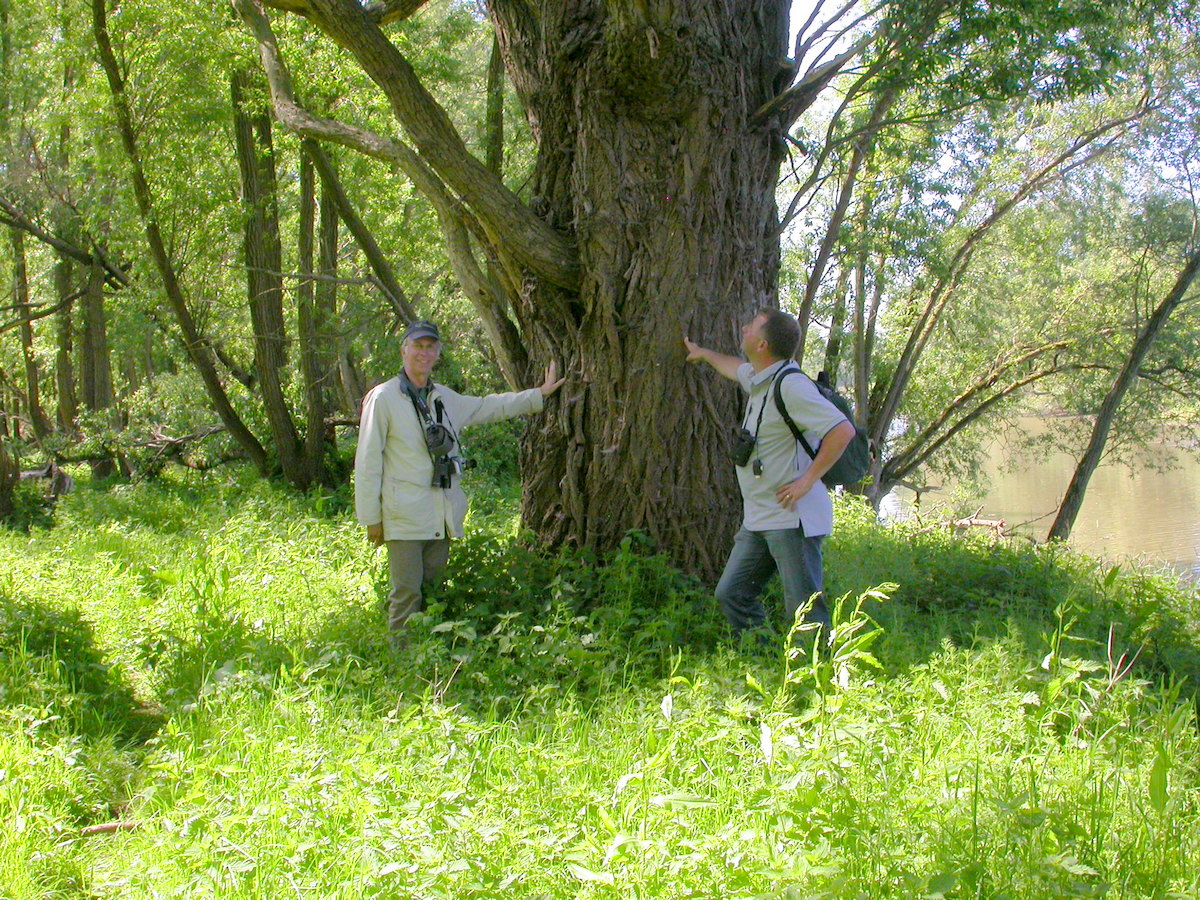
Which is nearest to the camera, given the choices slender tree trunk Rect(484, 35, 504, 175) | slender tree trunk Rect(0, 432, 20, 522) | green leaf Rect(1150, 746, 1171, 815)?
green leaf Rect(1150, 746, 1171, 815)

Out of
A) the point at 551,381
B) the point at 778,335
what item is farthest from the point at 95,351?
the point at 778,335

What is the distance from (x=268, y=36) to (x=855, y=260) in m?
9.76

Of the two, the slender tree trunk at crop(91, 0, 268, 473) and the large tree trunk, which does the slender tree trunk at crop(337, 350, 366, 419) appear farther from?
the large tree trunk

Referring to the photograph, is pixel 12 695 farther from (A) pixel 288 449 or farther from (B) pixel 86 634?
(A) pixel 288 449

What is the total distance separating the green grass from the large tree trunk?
469 millimetres

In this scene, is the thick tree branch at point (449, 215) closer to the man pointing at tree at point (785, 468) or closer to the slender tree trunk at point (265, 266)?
the man pointing at tree at point (785, 468)

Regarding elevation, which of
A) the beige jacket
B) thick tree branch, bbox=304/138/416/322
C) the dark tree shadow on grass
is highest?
thick tree branch, bbox=304/138/416/322

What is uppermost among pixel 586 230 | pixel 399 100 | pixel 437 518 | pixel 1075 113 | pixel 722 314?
pixel 1075 113

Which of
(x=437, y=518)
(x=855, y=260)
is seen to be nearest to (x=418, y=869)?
(x=437, y=518)

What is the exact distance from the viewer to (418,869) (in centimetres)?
273

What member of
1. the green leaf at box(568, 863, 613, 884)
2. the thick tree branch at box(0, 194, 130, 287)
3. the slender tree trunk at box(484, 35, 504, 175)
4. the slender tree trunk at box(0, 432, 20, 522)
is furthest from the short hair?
the thick tree branch at box(0, 194, 130, 287)

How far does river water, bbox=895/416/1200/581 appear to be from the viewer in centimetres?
1828

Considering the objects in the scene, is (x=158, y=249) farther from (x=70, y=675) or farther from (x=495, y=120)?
(x=70, y=675)

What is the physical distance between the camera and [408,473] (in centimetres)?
529
